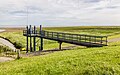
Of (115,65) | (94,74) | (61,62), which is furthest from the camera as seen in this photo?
(61,62)

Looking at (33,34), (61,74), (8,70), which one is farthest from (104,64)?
(33,34)

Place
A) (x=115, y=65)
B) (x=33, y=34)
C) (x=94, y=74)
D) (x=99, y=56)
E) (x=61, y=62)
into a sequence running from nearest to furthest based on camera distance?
(x=94, y=74)
(x=115, y=65)
(x=61, y=62)
(x=99, y=56)
(x=33, y=34)

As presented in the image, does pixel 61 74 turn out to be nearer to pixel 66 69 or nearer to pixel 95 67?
pixel 66 69

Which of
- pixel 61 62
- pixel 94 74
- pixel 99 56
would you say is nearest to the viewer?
A: pixel 94 74

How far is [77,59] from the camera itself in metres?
20.4

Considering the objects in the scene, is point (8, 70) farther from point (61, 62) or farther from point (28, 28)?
point (28, 28)

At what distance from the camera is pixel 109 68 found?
699 inches

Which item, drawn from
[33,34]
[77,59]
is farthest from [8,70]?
[33,34]

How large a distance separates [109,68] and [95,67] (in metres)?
1.09

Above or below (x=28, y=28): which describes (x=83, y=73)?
below

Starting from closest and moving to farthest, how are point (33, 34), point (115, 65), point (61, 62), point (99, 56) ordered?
point (115, 65) → point (61, 62) → point (99, 56) → point (33, 34)

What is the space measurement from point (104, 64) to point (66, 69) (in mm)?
3151

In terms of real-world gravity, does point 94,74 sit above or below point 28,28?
below

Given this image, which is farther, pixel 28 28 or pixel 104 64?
pixel 28 28
